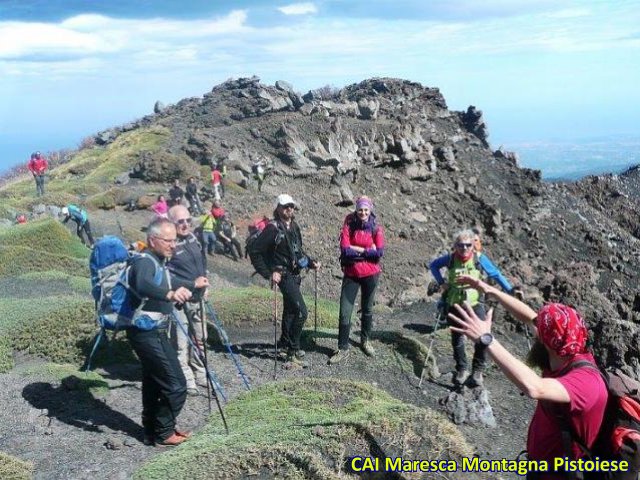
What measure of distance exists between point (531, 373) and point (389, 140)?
37.4 metres

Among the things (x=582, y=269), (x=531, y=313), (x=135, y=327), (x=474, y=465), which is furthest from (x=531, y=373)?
(x=582, y=269)

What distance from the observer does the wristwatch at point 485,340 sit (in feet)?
12.5

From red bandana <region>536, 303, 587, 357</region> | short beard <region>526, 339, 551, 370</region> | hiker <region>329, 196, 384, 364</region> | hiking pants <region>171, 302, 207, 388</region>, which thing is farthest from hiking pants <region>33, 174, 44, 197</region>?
red bandana <region>536, 303, 587, 357</region>

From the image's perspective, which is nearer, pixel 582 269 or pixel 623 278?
pixel 582 269

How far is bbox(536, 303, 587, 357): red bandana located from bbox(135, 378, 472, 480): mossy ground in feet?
9.46

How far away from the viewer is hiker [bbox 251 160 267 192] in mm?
32938

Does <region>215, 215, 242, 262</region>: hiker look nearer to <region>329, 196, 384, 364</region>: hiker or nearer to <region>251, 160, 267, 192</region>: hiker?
<region>251, 160, 267, 192</region>: hiker

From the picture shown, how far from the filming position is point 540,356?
421cm

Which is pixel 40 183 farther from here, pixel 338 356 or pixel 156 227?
pixel 156 227

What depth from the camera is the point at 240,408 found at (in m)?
8.19

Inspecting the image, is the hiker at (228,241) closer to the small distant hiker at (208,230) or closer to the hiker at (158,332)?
the small distant hiker at (208,230)

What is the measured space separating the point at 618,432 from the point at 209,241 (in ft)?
66.2

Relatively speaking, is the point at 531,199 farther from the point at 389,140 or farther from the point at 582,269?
the point at 582,269

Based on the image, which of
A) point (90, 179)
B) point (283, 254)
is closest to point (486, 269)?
point (283, 254)
